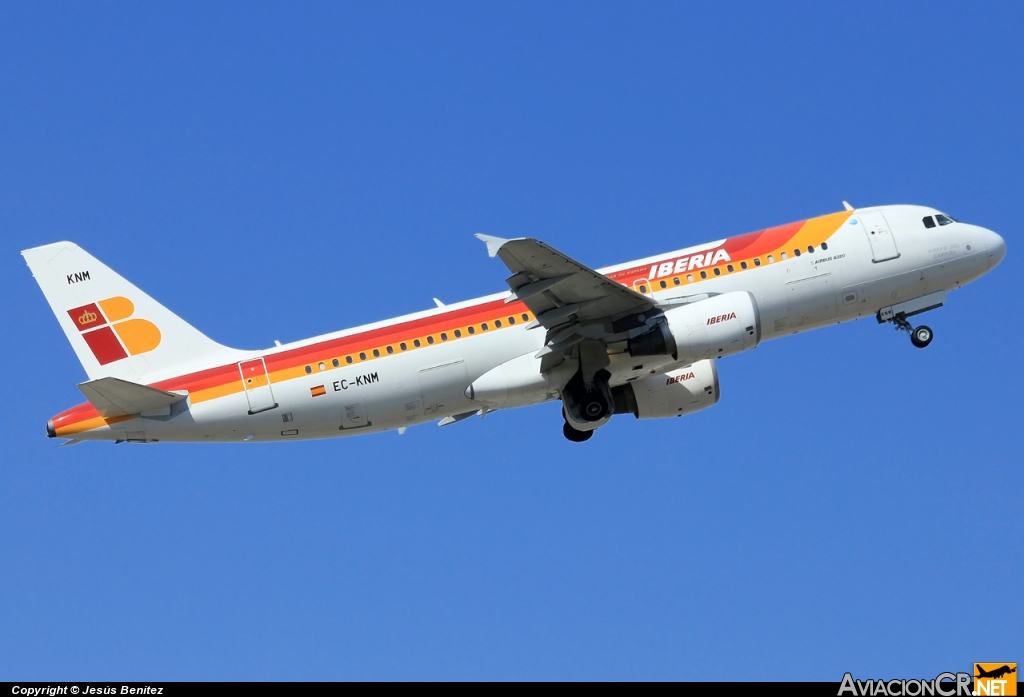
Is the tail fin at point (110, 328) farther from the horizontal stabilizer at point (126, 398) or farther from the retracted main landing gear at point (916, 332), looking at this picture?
the retracted main landing gear at point (916, 332)

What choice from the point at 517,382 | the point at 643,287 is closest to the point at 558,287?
the point at 517,382

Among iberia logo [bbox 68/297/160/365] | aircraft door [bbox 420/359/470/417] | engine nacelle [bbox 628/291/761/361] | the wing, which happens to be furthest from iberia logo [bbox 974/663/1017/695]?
iberia logo [bbox 68/297/160/365]

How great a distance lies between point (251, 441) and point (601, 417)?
1096 cm

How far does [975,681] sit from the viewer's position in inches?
1180

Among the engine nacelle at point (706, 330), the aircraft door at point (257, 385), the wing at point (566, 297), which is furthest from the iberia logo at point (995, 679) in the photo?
the aircraft door at point (257, 385)

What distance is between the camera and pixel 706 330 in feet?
127

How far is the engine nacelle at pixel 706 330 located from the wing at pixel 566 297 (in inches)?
32.1

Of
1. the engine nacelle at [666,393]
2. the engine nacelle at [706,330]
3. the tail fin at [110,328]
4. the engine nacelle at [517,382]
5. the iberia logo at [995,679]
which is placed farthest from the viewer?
the engine nacelle at [666,393]

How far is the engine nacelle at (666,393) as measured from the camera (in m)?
43.9

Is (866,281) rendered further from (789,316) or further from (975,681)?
(975,681)

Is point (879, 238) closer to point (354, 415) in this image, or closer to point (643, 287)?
point (643, 287)

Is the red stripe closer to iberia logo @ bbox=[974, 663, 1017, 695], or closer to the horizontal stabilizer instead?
the horizontal stabilizer

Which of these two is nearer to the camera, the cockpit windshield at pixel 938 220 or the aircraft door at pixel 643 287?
the aircraft door at pixel 643 287

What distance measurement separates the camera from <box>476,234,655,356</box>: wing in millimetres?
37219
